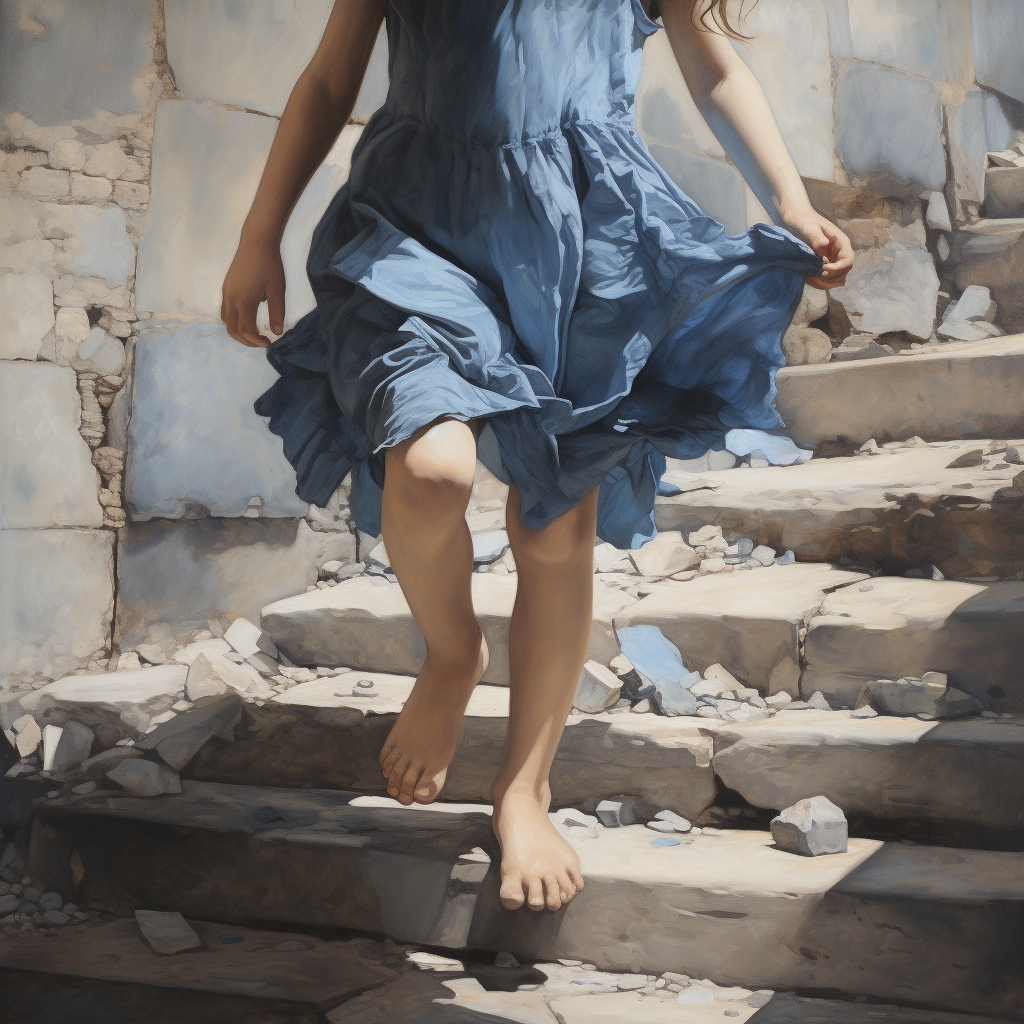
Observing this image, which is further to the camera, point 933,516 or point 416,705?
point 933,516

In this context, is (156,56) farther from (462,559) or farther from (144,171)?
(462,559)

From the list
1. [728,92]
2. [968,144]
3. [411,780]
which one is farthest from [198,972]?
[968,144]

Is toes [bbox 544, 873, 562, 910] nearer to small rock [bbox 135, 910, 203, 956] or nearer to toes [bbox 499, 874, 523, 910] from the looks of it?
toes [bbox 499, 874, 523, 910]

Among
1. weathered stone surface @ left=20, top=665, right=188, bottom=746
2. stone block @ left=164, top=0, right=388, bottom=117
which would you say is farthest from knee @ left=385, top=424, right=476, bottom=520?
stone block @ left=164, top=0, right=388, bottom=117

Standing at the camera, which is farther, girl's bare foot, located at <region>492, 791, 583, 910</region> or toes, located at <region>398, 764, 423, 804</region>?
toes, located at <region>398, 764, 423, 804</region>

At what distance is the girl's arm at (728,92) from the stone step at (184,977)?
31.5 inches

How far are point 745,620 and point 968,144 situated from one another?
1.16 metres

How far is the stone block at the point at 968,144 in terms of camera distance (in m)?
1.80

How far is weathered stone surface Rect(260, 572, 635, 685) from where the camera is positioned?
4.45 feet

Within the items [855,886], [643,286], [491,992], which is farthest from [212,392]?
[855,886]

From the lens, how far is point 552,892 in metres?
0.94

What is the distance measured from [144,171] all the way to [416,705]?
838 millimetres

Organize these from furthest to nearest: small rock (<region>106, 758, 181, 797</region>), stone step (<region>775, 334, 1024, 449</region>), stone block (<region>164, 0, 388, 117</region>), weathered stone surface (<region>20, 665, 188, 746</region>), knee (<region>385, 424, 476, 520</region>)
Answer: stone step (<region>775, 334, 1024, 449</region>) → stone block (<region>164, 0, 388, 117</region>) → weathered stone surface (<region>20, 665, 188, 746</region>) → small rock (<region>106, 758, 181, 797</region>) → knee (<region>385, 424, 476, 520</region>)

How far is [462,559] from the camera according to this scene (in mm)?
968
